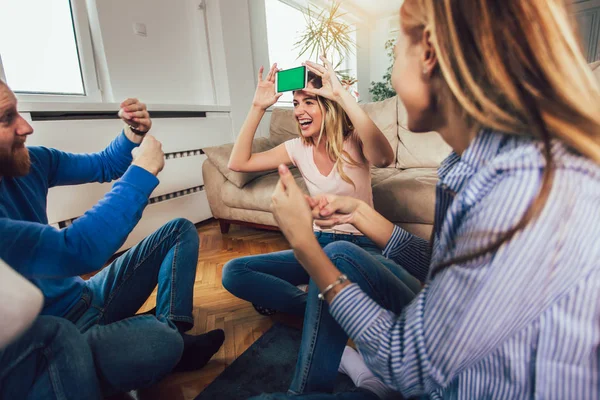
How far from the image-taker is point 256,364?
40.1 inches

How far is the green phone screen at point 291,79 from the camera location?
46.6 inches

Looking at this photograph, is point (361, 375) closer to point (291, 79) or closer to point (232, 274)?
point (232, 274)

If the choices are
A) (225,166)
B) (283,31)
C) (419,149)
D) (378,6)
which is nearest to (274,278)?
(225,166)

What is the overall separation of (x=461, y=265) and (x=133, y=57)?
2.44 meters

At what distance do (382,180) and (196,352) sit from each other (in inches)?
50.0

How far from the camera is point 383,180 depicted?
1.79m

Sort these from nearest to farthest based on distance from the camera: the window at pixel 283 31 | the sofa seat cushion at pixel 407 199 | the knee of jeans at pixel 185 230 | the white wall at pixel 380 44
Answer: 1. the knee of jeans at pixel 185 230
2. the sofa seat cushion at pixel 407 199
3. the window at pixel 283 31
4. the white wall at pixel 380 44

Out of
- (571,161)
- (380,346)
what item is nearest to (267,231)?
(380,346)

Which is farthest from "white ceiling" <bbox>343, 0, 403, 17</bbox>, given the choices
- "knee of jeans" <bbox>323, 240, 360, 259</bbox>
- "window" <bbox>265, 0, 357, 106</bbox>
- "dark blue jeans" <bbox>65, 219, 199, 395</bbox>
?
"knee of jeans" <bbox>323, 240, 360, 259</bbox>

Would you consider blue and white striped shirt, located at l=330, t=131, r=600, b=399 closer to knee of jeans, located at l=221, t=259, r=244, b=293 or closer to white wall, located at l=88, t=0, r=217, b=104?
knee of jeans, located at l=221, t=259, r=244, b=293

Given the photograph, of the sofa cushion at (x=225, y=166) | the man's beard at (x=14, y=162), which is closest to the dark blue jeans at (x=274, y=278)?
the man's beard at (x=14, y=162)

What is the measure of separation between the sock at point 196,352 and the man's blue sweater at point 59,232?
1.13 ft

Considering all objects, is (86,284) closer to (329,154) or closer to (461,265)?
(329,154)

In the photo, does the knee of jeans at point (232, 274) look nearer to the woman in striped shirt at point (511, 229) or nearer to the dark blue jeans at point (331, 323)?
the dark blue jeans at point (331, 323)
